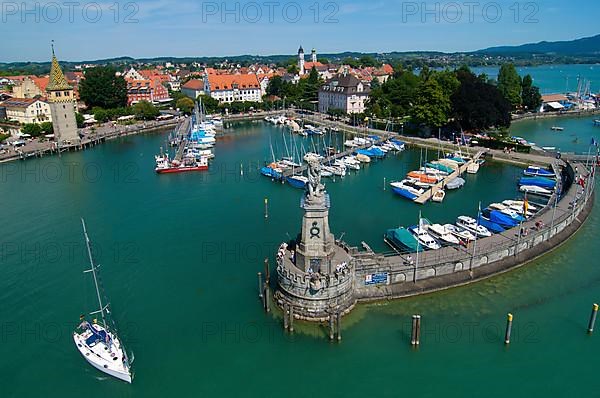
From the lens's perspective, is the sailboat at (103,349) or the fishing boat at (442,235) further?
the fishing boat at (442,235)

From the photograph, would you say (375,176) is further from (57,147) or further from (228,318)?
(57,147)

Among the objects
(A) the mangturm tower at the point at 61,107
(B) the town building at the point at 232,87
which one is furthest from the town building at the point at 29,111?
(B) the town building at the point at 232,87

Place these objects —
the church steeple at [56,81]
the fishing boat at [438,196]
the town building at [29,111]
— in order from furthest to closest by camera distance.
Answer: the town building at [29,111] < the church steeple at [56,81] < the fishing boat at [438,196]

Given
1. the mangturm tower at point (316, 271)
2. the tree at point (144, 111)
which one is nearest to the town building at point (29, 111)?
the tree at point (144, 111)

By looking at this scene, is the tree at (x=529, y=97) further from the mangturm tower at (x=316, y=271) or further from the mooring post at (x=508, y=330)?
the mangturm tower at (x=316, y=271)

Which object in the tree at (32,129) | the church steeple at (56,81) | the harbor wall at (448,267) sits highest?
the church steeple at (56,81)

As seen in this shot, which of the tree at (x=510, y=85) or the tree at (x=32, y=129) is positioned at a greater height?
the tree at (x=510, y=85)

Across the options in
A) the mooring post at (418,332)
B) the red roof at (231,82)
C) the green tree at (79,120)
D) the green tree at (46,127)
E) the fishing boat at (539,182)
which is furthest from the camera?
the red roof at (231,82)

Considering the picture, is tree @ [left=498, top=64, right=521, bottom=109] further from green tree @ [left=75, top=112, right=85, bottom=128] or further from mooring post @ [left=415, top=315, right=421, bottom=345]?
green tree @ [left=75, top=112, right=85, bottom=128]
